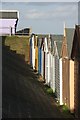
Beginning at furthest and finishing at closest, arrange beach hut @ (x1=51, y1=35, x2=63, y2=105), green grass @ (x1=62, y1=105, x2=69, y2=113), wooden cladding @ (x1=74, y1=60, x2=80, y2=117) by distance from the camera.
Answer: beach hut @ (x1=51, y1=35, x2=63, y2=105) < green grass @ (x1=62, y1=105, x2=69, y2=113) < wooden cladding @ (x1=74, y1=60, x2=80, y2=117)

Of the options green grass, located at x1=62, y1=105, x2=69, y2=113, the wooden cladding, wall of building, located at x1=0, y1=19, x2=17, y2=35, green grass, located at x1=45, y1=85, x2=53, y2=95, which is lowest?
green grass, located at x1=62, y1=105, x2=69, y2=113

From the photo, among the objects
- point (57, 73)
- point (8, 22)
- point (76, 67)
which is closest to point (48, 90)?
point (57, 73)

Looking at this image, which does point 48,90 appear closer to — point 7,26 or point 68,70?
point 68,70

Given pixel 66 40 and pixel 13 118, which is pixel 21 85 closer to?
pixel 66 40

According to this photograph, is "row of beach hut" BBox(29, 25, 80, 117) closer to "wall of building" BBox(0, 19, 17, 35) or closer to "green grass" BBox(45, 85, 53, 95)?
"green grass" BBox(45, 85, 53, 95)

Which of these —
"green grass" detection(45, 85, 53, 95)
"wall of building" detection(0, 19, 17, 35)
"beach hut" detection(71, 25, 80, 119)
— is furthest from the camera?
"wall of building" detection(0, 19, 17, 35)

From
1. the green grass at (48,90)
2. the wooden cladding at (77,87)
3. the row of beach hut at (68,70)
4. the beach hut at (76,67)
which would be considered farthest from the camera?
the green grass at (48,90)

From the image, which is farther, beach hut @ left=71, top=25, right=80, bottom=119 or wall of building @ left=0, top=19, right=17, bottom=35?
wall of building @ left=0, top=19, right=17, bottom=35

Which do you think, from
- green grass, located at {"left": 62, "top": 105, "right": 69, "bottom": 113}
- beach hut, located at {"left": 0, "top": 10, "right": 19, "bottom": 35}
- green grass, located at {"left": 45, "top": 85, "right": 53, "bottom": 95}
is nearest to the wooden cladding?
green grass, located at {"left": 62, "top": 105, "right": 69, "bottom": 113}

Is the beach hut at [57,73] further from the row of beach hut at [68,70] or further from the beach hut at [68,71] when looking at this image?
the beach hut at [68,71]

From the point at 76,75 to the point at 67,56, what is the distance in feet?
9.72

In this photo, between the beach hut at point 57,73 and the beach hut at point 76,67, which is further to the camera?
the beach hut at point 57,73

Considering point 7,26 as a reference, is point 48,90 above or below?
below

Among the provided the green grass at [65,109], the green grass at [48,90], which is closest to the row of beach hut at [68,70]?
the green grass at [65,109]
